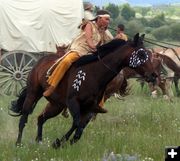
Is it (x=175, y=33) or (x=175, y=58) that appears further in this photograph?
(x=175, y=33)

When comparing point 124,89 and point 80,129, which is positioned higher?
point 80,129

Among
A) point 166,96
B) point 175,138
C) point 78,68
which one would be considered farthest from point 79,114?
point 166,96

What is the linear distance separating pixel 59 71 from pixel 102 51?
696 mm

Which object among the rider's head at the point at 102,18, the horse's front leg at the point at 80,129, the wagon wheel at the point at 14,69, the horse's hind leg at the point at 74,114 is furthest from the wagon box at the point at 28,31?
the horse's hind leg at the point at 74,114

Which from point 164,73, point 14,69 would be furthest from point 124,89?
point 164,73

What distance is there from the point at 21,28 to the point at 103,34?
841cm

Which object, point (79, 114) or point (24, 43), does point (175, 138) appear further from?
point (24, 43)

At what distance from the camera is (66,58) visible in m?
8.69

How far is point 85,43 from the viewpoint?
9109mm

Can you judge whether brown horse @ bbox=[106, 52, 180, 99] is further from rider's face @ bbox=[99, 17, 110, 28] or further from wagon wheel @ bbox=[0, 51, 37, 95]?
rider's face @ bbox=[99, 17, 110, 28]

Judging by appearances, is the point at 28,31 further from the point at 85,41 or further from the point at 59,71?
the point at 59,71

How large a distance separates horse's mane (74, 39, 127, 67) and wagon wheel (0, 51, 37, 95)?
8621 mm

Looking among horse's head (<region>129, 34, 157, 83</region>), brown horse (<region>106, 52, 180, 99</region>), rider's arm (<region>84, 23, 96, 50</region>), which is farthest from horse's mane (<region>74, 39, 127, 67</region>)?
brown horse (<region>106, 52, 180, 99</region>)

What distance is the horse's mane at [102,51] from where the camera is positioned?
27.5 ft
